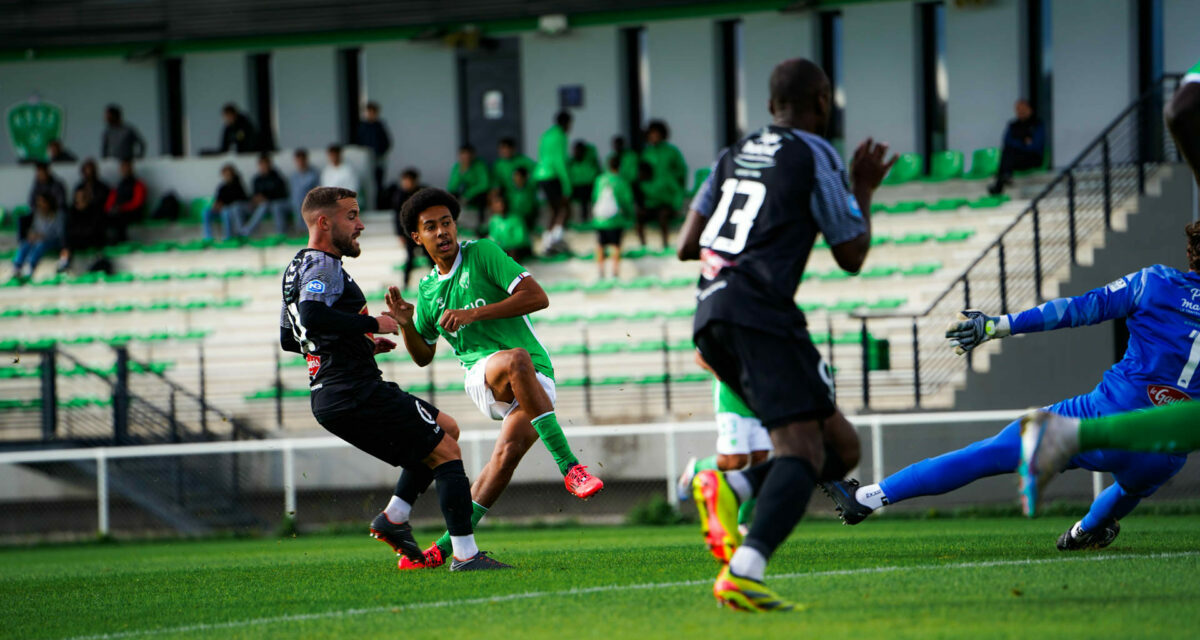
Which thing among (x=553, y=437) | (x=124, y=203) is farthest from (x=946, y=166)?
(x=553, y=437)

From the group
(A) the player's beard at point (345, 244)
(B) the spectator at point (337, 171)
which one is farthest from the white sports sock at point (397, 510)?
(B) the spectator at point (337, 171)

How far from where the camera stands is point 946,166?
68.3 ft

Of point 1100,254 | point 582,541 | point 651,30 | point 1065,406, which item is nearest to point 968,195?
point 1100,254

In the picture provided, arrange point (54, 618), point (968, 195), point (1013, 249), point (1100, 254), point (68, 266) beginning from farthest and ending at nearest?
1. point (68, 266)
2. point (968, 195)
3. point (1013, 249)
4. point (1100, 254)
5. point (54, 618)

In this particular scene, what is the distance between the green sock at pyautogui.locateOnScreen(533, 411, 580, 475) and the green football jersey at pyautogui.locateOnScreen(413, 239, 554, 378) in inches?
13.8

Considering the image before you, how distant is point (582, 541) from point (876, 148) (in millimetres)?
6182

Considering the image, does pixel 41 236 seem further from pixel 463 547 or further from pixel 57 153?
pixel 463 547

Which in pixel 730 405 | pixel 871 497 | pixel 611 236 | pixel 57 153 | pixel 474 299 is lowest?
pixel 871 497

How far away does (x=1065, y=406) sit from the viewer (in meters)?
Answer: 7.00

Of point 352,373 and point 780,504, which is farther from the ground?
point 352,373

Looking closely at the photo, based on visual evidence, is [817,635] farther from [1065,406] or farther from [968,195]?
[968,195]

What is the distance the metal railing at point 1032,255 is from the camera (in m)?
14.8

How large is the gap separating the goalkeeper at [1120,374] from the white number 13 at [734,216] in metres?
1.88

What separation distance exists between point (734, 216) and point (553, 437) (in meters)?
2.63
